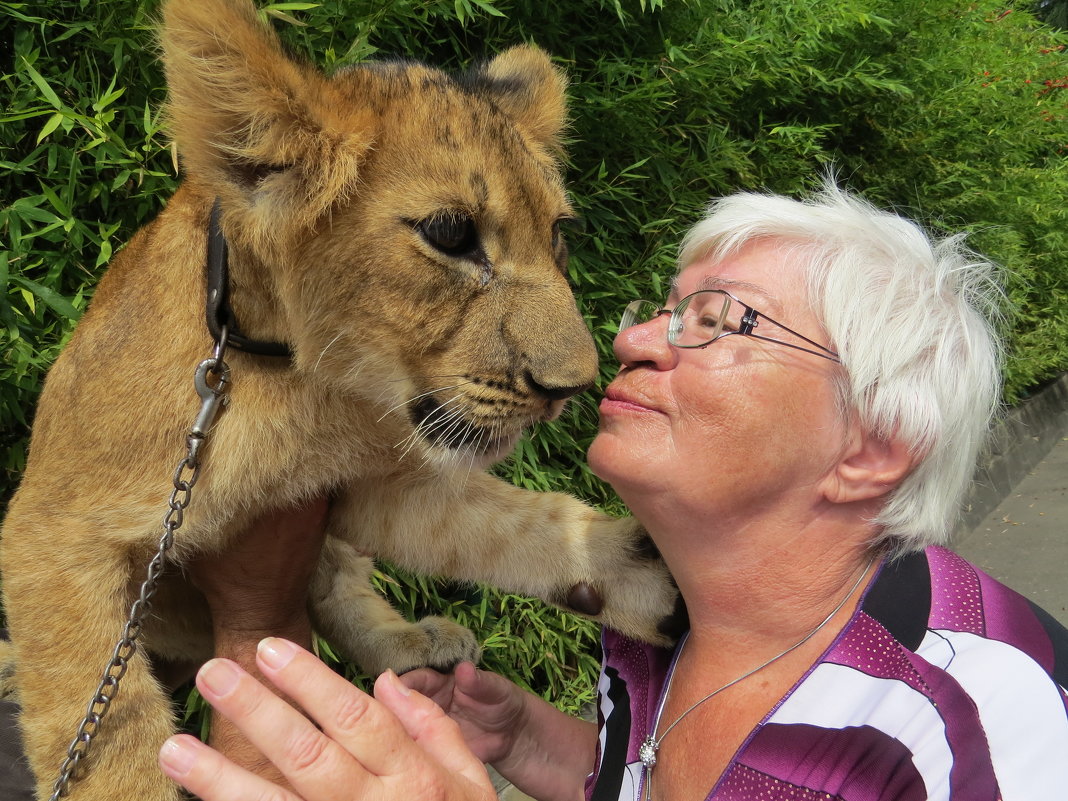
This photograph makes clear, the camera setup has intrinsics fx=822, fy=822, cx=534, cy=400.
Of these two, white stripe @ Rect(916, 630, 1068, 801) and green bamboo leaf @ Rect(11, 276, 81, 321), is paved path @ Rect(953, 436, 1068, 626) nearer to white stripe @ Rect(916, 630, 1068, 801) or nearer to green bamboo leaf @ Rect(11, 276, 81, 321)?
white stripe @ Rect(916, 630, 1068, 801)

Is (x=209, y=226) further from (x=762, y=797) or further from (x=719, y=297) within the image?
(x=762, y=797)

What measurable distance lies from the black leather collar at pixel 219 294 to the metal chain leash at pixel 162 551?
3cm

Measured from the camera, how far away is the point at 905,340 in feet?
5.01

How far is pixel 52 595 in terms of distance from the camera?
1.62 metres

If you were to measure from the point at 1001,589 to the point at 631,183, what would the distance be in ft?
8.79

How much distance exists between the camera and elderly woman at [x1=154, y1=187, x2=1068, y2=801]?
1272 mm

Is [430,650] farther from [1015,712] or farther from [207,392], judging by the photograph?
[1015,712]

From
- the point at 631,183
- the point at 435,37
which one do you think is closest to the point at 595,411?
the point at 631,183

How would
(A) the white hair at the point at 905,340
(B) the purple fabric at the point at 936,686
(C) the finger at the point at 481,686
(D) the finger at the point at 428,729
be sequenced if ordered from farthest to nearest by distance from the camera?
(C) the finger at the point at 481,686
(A) the white hair at the point at 905,340
(B) the purple fabric at the point at 936,686
(D) the finger at the point at 428,729

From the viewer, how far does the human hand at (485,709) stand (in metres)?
2.00

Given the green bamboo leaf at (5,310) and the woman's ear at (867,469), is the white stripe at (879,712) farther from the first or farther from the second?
the green bamboo leaf at (5,310)

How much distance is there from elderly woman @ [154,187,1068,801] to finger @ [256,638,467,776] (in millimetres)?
680

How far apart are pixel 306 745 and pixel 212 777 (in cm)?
10

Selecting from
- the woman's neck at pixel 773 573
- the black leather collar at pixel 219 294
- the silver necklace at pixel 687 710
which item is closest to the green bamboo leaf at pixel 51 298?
the black leather collar at pixel 219 294
